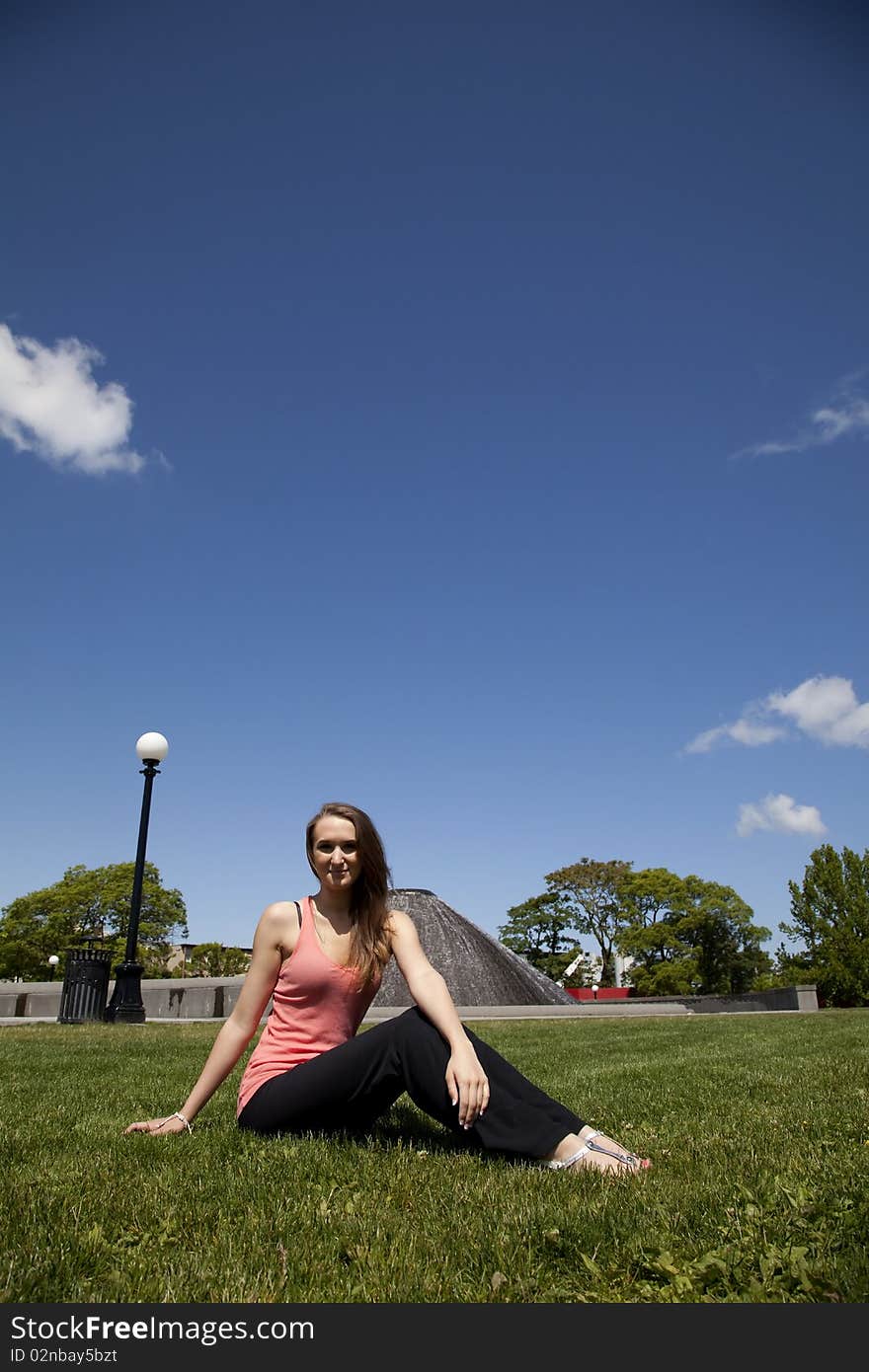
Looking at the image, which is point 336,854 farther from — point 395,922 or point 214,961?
point 214,961

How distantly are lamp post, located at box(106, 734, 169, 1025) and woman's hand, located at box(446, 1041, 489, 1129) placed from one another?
1351cm

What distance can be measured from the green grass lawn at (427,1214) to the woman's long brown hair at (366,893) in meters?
0.79

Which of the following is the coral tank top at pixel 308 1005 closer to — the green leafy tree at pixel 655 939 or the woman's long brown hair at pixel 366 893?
the woman's long brown hair at pixel 366 893

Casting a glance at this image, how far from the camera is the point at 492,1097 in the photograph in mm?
3379

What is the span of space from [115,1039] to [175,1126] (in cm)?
869

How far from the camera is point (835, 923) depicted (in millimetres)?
48250

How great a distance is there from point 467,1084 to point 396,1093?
76 centimetres

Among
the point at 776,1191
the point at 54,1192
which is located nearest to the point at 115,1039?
the point at 54,1192

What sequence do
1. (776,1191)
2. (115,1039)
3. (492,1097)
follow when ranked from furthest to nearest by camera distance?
(115,1039) < (492,1097) < (776,1191)

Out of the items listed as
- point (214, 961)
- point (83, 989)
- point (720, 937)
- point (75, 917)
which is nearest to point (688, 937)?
point (720, 937)

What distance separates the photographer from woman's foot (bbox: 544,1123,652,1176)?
10.5 ft

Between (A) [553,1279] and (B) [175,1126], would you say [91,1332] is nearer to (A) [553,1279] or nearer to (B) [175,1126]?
(A) [553,1279]

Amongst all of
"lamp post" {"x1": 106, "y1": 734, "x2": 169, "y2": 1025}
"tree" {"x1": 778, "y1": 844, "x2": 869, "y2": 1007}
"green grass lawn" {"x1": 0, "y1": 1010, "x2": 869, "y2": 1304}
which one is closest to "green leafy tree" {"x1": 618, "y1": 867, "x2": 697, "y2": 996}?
"tree" {"x1": 778, "y1": 844, "x2": 869, "y2": 1007}

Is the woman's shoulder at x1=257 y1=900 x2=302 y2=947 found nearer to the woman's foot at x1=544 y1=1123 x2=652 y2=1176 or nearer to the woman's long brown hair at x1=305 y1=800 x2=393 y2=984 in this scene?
the woman's long brown hair at x1=305 y1=800 x2=393 y2=984
